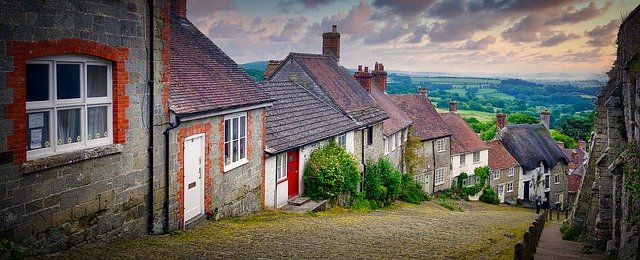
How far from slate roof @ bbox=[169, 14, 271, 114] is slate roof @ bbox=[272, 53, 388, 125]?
975cm

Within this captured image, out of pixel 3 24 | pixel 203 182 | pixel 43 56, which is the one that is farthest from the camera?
pixel 203 182

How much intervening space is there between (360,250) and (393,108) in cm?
2516

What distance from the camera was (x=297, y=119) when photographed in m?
22.9

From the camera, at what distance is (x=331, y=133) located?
76.8 ft

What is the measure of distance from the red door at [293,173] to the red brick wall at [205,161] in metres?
6.47

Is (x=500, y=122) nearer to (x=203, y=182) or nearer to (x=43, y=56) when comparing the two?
(x=203, y=182)

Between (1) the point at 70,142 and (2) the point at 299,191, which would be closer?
(1) the point at 70,142

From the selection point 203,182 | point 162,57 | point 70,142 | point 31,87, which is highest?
point 162,57

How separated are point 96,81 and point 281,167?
1042 cm

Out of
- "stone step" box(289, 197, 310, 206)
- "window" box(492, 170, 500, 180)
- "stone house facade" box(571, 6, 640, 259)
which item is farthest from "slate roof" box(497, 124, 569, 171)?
"stone step" box(289, 197, 310, 206)

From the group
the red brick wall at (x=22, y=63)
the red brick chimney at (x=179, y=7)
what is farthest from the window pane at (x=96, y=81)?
the red brick chimney at (x=179, y=7)

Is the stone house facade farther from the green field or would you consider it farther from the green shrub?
the green field

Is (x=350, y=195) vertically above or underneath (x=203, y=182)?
underneath

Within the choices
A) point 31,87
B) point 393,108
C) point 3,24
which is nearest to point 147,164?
point 31,87
